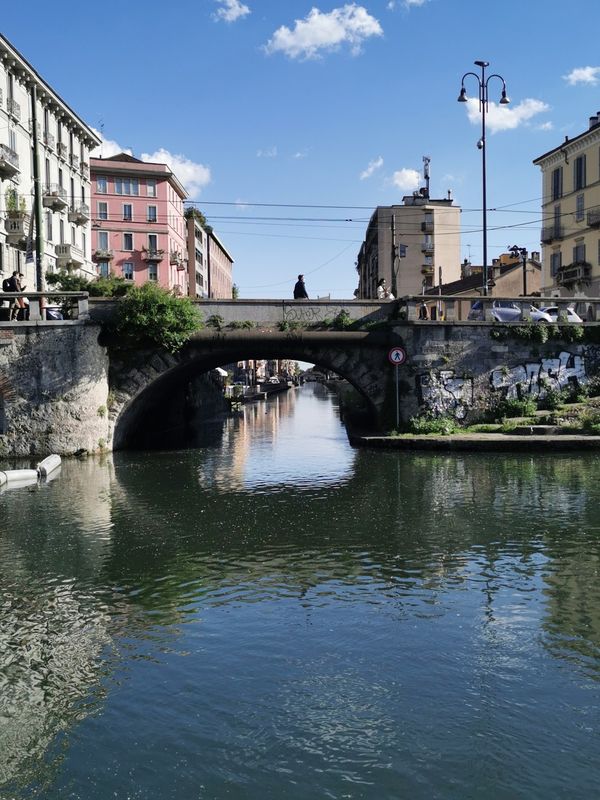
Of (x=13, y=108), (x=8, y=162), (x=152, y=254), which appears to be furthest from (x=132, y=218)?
(x=8, y=162)

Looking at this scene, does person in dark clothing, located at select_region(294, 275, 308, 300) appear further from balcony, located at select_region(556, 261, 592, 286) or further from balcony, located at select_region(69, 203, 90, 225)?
balcony, located at select_region(556, 261, 592, 286)

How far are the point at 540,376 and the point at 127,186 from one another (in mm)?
55539

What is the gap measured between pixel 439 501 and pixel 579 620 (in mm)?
7860

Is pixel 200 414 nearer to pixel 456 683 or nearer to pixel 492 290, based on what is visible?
pixel 492 290

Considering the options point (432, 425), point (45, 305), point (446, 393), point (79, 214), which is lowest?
point (432, 425)

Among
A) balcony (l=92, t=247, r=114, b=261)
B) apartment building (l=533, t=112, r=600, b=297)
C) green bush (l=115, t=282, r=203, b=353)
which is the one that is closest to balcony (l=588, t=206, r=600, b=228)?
apartment building (l=533, t=112, r=600, b=297)

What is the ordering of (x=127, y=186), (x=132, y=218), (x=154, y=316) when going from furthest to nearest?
(x=132, y=218) → (x=127, y=186) → (x=154, y=316)

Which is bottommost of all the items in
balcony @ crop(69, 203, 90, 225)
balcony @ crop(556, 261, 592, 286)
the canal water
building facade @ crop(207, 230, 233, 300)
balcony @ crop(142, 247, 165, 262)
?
the canal water

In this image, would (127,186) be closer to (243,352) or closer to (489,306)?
(243,352)

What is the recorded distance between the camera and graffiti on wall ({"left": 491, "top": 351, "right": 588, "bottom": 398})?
29.0 m

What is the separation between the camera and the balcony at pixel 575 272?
5184 centimetres

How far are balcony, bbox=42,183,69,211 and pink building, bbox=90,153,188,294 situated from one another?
24.2 metres

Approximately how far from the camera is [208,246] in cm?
10219

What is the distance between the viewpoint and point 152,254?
73.8m
